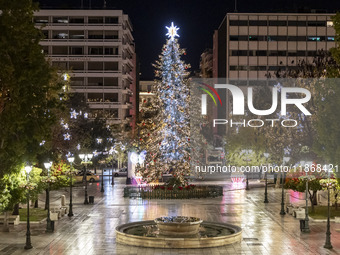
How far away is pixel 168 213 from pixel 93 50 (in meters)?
71.2

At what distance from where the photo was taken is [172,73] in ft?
175

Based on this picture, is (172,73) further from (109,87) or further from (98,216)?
(109,87)

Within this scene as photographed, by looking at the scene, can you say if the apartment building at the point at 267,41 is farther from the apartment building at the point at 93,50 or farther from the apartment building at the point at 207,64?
the apartment building at the point at 207,64

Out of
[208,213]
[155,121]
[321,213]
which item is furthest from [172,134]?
[321,213]

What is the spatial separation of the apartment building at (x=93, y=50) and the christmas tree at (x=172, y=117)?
177 ft

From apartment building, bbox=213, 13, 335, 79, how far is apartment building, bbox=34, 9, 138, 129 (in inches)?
739

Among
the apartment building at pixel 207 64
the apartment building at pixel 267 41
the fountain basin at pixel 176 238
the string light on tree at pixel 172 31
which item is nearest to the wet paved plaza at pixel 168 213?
the fountain basin at pixel 176 238

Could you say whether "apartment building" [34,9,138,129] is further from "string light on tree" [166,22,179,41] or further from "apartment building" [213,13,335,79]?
"string light on tree" [166,22,179,41]

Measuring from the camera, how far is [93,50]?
10956 centimetres

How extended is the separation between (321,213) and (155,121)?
18.9 meters

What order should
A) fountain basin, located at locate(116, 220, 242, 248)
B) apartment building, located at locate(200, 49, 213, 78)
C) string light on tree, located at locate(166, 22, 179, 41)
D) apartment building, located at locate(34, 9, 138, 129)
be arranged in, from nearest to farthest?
fountain basin, located at locate(116, 220, 242, 248)
string light on tree, located at locate(166, 22, 179, 41)
apartment building, located at locate(34, 9, 138, 129)
apartment building, located at locate(200, 49, 213, 78)

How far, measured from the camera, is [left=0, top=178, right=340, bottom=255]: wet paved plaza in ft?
91.6

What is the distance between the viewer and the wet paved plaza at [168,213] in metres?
27.9

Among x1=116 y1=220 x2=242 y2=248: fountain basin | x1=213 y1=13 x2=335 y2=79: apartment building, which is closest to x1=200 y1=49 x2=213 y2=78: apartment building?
x1=213 y1=13 x2=335 y2=79: apartment building
